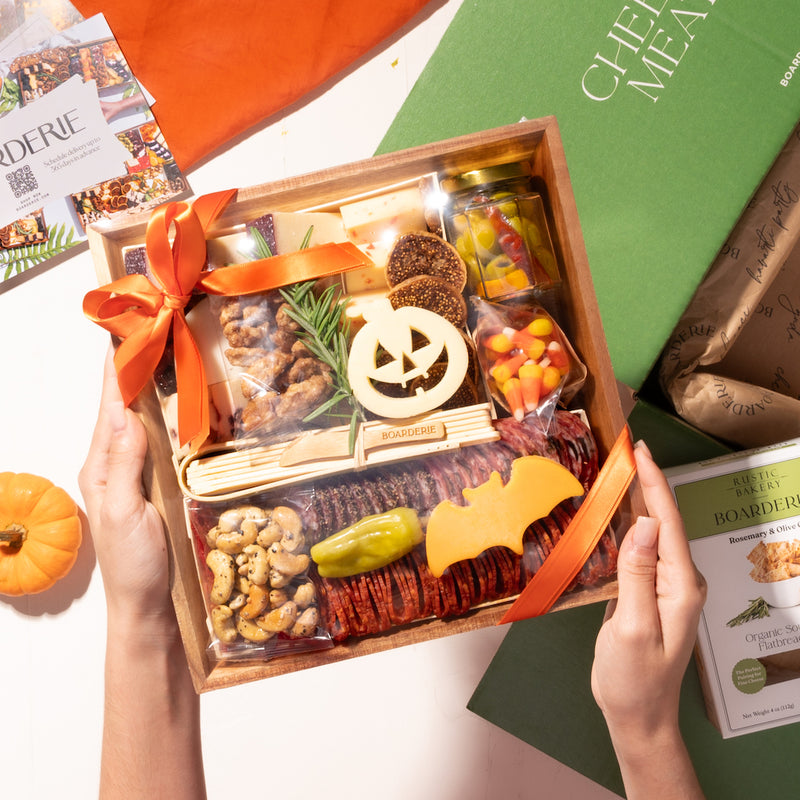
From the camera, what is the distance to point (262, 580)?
3.19ft

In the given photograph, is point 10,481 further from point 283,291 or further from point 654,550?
point 654,550

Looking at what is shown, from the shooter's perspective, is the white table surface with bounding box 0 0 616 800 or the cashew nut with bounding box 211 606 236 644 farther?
the white table surface with bounding box 0 0 616 800

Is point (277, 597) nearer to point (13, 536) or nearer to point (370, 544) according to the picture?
point (370, 544)

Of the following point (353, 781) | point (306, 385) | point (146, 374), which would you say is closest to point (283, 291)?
point (306, 385)

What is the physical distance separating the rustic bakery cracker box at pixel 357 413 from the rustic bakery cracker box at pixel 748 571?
342 mm

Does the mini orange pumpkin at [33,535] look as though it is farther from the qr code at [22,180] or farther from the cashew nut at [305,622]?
the cashew nut at [305,622]

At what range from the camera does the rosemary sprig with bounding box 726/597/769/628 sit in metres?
1.27

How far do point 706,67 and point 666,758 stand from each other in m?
1.40

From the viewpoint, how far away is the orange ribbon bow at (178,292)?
0.98 metres

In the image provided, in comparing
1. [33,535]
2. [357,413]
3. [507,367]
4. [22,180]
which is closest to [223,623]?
[357,413]

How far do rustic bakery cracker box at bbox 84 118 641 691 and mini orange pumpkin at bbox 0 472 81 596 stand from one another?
0.71 meters

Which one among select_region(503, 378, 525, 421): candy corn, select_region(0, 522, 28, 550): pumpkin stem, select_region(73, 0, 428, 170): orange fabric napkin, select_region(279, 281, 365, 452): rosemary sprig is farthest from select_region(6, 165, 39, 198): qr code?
select_region(503, 378, 525, 421): candy corn

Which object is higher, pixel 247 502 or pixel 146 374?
pixel 146 374

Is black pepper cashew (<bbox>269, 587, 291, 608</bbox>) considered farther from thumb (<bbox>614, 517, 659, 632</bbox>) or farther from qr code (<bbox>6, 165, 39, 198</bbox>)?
qr code (<bbox>6, 165, 39, 198</bbox>)
